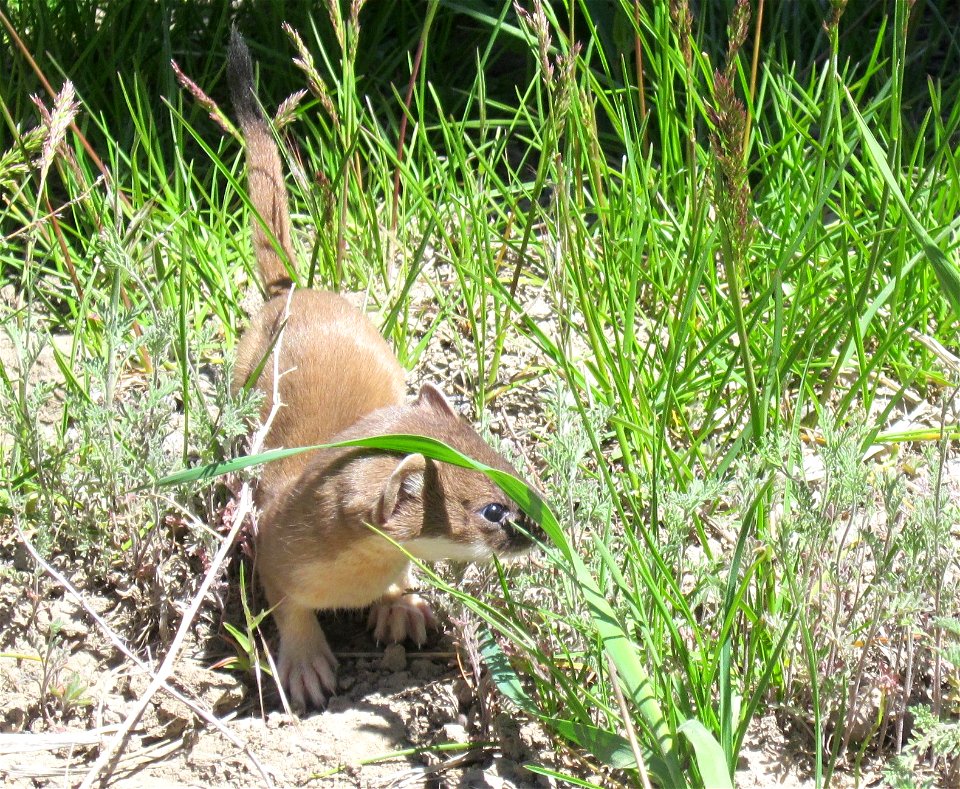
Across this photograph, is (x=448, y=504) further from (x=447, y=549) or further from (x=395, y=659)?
(x=395, y=659)

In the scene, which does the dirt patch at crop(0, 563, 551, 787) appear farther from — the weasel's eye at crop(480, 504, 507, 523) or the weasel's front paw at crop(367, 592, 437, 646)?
the weasel's eye at crop(480, 504, 507, 523)

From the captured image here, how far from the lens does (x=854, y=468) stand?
2.10 metres

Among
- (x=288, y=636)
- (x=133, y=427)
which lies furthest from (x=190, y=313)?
(x=288, y=636)

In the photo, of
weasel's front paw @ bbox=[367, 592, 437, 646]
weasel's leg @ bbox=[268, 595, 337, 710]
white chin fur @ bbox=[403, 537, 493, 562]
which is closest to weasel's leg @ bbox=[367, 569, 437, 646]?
weasel's front paw @ bbox=[367, 592, 437, 646]

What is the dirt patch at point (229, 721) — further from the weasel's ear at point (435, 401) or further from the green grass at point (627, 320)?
the weasel's ear at point (435, 401)

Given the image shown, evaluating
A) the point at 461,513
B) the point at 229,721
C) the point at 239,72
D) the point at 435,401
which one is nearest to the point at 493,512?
the point at 461,513

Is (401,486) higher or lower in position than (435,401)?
lower

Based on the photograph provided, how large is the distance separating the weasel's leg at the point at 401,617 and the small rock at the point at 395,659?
0.06 meters

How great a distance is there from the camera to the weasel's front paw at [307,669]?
2949 millimetres

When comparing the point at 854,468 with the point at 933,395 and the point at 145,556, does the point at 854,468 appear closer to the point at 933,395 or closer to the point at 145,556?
the point at 933,395

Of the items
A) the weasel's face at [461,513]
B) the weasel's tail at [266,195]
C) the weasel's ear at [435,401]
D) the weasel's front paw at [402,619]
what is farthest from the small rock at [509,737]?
the weasel's tail at [266,195]

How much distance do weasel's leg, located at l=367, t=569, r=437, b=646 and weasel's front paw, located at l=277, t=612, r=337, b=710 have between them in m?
0.16

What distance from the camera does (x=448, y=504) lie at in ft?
9.32

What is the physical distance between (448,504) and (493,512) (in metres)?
0.12
